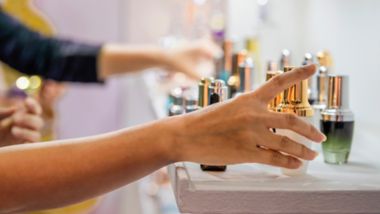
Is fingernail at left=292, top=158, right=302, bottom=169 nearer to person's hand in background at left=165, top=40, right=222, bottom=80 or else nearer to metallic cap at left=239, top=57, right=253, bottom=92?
metallic cap at left=239, top=57, right=253, bottom=92

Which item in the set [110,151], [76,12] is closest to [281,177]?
[110,151]

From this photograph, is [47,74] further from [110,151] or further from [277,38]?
[110,151]

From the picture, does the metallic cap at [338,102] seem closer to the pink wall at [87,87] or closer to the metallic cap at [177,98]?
the metallic cap at [177,98]

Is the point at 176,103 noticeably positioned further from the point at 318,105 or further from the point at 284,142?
the point at 284,142

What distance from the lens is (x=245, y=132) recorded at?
0.52 m

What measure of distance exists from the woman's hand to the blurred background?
0.26m

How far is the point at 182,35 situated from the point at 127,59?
0.39 m

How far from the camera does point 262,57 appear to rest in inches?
53.3

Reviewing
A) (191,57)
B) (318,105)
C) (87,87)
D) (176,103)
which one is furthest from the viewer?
(87,87)

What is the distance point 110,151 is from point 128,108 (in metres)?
1.73

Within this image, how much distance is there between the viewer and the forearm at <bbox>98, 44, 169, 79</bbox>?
1.57 metres

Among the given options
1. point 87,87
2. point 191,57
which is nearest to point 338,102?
point 191,57

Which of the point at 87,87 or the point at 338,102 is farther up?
the point at 338,102

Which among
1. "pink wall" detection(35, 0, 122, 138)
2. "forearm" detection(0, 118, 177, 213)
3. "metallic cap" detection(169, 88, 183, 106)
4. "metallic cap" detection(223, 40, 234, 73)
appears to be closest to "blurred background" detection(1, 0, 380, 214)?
"pink wall" detection(35, 0, 122, 138)
